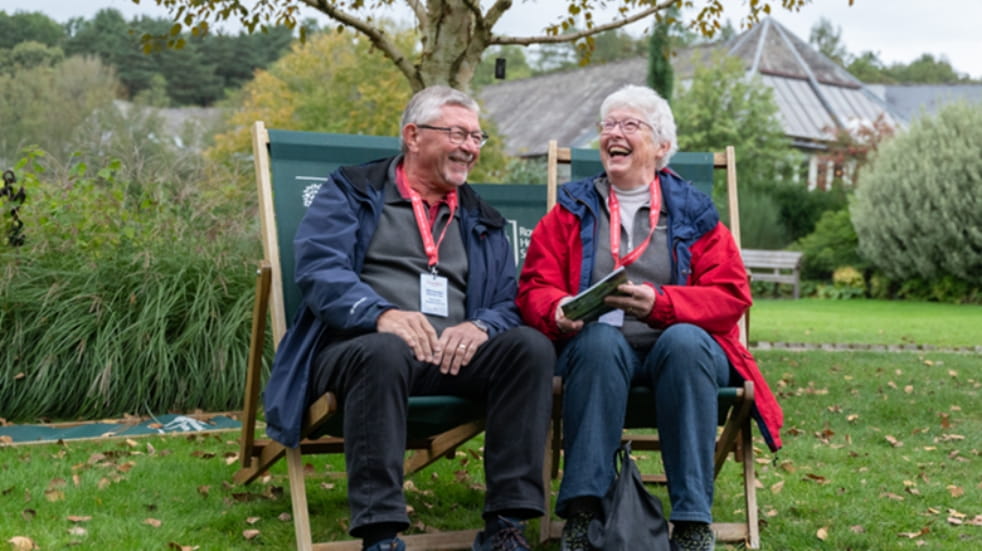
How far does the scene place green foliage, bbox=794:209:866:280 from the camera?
1883 cm

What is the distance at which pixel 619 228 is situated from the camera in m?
3.47

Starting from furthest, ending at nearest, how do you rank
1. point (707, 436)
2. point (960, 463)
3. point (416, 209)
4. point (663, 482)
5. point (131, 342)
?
point (131, 342), point (960, 463), point (663, 482), point (416, 209), point (707, 436)

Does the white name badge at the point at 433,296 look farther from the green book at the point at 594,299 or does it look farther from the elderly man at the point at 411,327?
the green book at the point at 594,299

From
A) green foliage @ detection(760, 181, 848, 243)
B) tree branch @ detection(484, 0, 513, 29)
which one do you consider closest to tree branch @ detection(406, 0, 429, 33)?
tree branch @ detection(484, 0, 513, 29)

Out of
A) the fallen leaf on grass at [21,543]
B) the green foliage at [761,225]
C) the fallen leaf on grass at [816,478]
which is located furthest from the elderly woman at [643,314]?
the green foliage at [761,225]

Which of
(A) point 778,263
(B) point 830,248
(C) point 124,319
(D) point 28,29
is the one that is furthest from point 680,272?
(D) point 28,29

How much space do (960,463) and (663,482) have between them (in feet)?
4.73

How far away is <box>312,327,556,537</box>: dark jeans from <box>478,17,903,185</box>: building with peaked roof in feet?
96.4

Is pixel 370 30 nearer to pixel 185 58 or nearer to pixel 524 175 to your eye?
pixel 524 175

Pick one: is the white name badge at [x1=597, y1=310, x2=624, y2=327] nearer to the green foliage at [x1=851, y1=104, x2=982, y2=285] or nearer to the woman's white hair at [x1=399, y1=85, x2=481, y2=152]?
the woman's white hair at [x1=399, y1=85, x2=481, y2=152]

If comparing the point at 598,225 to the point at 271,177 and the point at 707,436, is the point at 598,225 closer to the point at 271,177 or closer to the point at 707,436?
the point at 707,436

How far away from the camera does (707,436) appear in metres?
3.07

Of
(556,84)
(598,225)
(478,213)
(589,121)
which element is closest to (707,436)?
(598,225)

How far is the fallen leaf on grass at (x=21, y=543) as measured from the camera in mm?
3164
